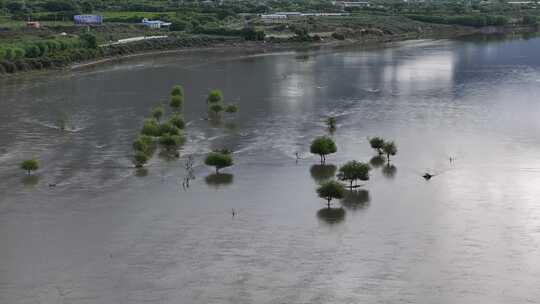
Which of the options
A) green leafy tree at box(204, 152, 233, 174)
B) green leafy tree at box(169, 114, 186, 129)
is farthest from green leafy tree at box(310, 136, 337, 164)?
green leafy tree at box(169, 114, 186, 129)

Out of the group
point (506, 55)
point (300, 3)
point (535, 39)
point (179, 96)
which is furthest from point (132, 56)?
Result: point (300, 3)

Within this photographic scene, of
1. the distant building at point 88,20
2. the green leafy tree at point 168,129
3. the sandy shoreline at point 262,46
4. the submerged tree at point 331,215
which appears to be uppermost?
the distant building at point 88,20

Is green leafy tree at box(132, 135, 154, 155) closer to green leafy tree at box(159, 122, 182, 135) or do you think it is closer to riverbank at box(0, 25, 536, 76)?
green leafy tree at box(159, 122, 182, 135)

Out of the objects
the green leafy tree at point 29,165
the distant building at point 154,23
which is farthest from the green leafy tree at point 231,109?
the distant building at point 154,23

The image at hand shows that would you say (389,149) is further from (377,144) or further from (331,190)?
(331,190)

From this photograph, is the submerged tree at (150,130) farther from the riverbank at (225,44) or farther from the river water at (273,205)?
the riverbank at (225,44)

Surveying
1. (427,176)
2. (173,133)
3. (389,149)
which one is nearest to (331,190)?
(427,176)
